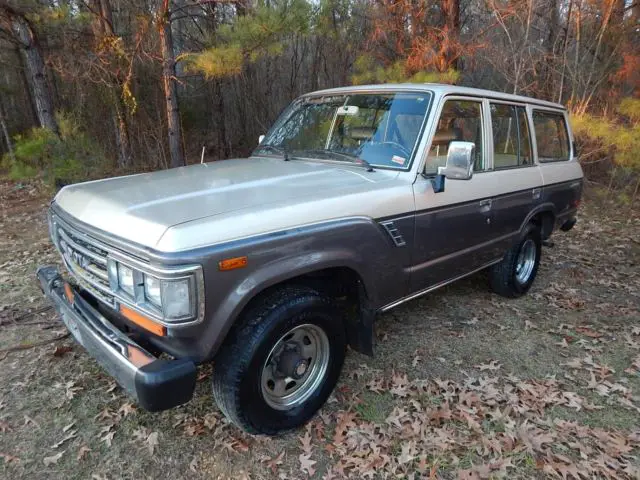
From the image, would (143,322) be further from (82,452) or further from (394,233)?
(394,233)

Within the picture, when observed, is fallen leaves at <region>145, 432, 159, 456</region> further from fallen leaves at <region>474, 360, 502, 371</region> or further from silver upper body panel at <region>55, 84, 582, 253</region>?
fallen leaves at <region>474, 360, 502, 371</region>

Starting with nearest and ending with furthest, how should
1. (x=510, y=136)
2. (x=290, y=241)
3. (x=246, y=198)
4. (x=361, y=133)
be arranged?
1. (x=290, y=241)
2. (x=246, y=198)
3. (x=361, y=133)
4. (x=510, y=136)

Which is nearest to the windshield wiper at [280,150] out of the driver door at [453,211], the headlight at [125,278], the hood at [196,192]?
the hood at [196,192]

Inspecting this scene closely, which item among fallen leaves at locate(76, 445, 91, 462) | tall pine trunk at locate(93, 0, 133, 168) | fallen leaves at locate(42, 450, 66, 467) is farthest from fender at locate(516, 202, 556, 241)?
tall pine trunk at locate(93, 0, 133, 168)

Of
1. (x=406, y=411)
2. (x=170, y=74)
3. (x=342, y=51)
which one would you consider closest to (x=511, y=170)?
(x=406, y=411)

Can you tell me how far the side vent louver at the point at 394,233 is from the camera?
2857mm

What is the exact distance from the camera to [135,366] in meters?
2.04

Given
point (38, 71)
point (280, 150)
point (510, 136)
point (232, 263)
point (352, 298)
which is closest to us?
point (232, 263)

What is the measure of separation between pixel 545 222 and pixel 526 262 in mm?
485

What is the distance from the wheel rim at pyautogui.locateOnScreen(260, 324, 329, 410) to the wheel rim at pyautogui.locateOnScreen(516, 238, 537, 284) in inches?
113

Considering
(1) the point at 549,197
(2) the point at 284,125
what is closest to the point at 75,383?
(2) the point at 284,125

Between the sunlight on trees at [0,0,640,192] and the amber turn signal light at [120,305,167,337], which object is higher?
the sunlight on trees at [0,0,640,192]

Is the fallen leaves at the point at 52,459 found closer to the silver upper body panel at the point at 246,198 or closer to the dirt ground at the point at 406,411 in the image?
the dirt ground at the point at 406,411

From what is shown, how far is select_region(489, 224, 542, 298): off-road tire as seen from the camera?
442 cm
